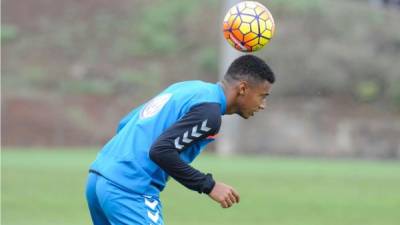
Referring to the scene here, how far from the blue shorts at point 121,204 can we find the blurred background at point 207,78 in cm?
1470

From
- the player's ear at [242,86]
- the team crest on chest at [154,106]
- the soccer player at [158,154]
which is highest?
the player's ear at [242,86]

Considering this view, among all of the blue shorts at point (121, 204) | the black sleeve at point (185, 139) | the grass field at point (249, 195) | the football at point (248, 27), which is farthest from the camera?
the grass field at point (249, 195)

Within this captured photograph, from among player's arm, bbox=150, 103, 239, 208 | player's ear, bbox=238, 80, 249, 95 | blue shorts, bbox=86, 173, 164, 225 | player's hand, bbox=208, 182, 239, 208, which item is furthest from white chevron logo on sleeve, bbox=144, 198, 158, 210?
player's ear, bbox=238, 80, 249, 95

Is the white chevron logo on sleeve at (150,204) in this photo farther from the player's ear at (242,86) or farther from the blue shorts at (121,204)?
the player's ear at (242,86)

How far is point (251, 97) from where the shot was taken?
5895mm

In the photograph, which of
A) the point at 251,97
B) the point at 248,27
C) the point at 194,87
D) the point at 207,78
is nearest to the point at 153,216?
the point at 194,87

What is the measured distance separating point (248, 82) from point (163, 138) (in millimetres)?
727

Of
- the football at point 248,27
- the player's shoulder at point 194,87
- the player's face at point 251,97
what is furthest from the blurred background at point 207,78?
the player's shoulder at point 194,87

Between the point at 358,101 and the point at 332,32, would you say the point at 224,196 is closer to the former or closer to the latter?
the point at 358,101

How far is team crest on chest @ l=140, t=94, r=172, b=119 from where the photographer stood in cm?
573

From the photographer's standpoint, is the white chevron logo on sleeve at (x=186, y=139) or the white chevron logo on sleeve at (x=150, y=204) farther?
the white chevron logo on sleeve at (x=150, y=204)

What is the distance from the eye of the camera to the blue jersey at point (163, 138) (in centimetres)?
553

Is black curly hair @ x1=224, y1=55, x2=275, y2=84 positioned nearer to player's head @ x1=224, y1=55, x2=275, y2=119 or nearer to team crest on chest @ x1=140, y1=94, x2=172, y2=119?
player's head @ x1=224, y1=55, x2=275, y2=119

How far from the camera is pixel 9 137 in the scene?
3148 cm
